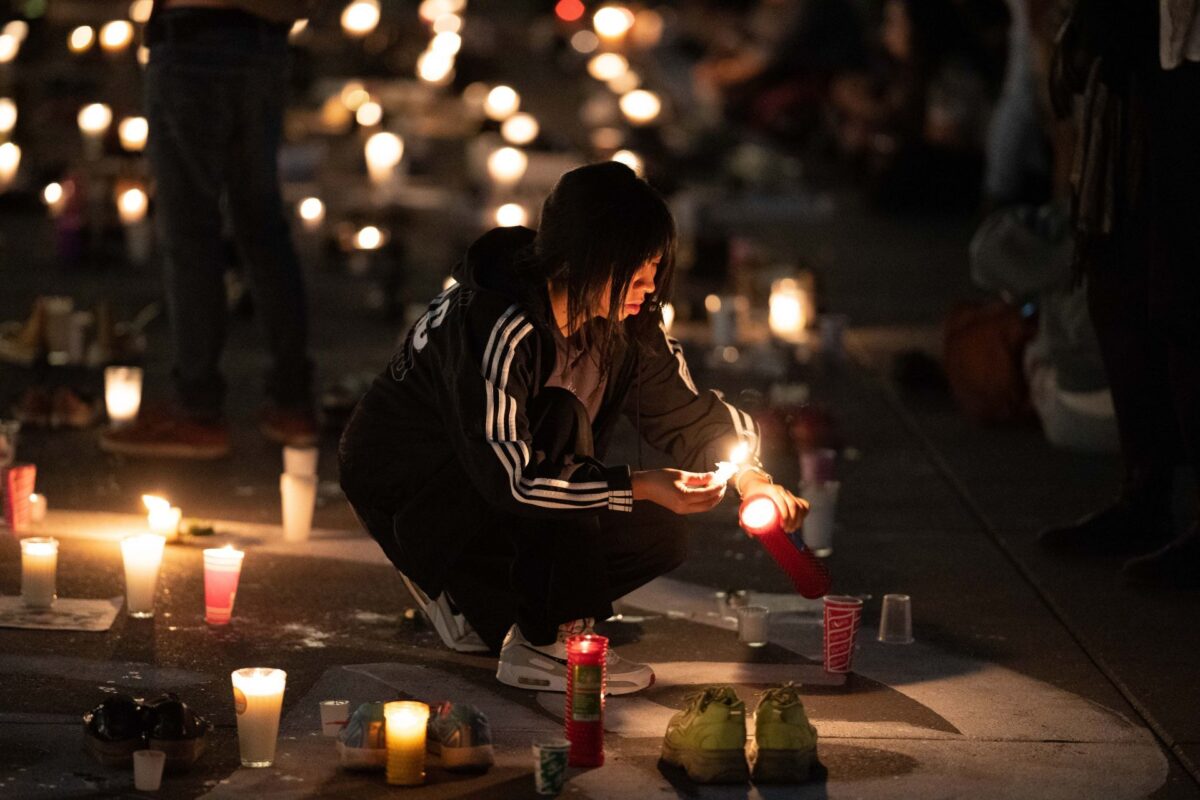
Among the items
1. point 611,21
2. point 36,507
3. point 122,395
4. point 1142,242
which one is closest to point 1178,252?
point 1142,242

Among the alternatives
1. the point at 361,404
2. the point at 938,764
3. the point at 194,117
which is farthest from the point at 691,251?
the point at 938,764

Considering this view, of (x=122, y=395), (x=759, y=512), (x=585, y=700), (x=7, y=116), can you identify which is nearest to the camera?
(x=585, y=700)

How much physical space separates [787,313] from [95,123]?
4791 mm

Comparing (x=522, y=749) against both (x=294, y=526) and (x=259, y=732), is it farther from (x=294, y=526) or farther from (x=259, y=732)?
(x=294, y=526)

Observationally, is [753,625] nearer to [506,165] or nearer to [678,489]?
[678,489]

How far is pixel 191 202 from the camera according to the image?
740cm

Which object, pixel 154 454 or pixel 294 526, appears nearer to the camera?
pixel 294 526

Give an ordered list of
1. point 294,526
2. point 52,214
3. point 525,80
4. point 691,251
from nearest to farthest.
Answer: point 294,526 → point 691,251 → point 52,214 → point 525,80

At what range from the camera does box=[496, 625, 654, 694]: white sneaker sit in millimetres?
5074

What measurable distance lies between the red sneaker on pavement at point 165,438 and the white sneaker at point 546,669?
258cm

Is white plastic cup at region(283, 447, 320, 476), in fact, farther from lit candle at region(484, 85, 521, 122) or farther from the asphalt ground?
lit candle at region(484, 85, 521, 122)

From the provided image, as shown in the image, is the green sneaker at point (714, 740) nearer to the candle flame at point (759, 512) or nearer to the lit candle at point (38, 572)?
the candle flame at point (759, 512)

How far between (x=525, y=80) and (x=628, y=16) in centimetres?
392

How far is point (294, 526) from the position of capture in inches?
256
